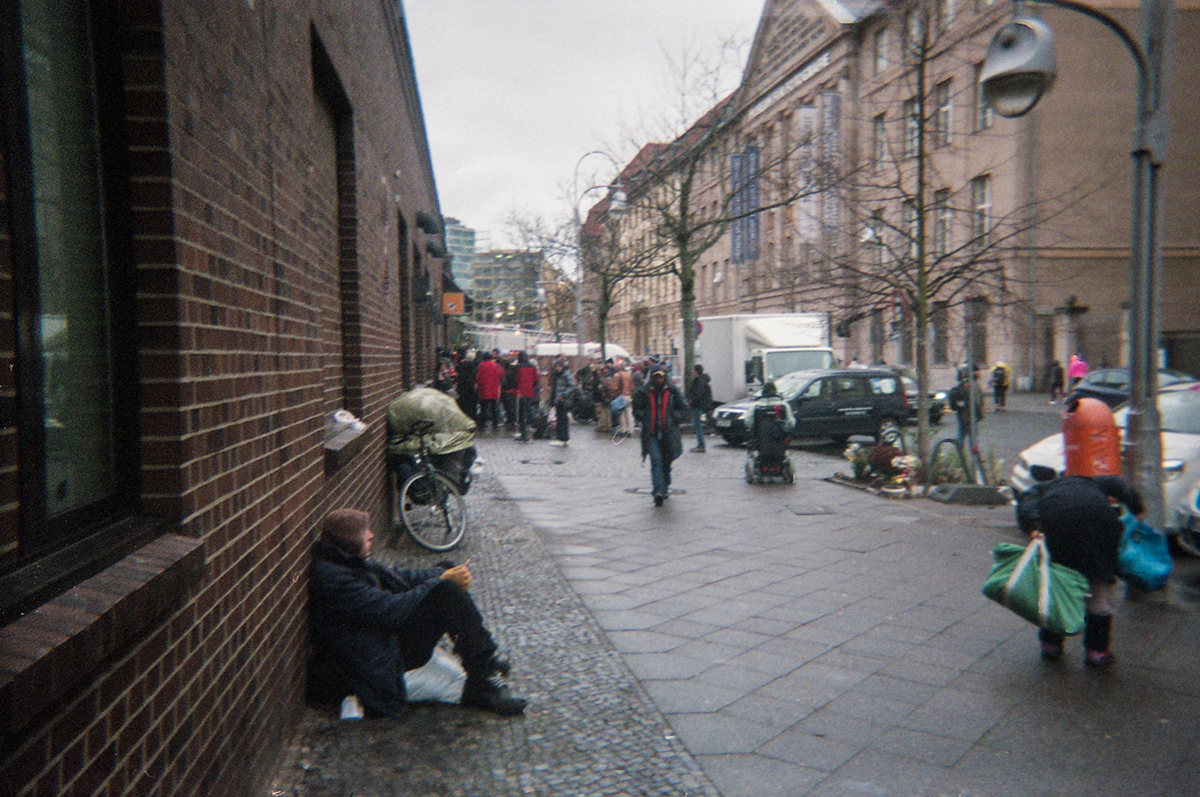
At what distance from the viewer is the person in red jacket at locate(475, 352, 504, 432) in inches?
830

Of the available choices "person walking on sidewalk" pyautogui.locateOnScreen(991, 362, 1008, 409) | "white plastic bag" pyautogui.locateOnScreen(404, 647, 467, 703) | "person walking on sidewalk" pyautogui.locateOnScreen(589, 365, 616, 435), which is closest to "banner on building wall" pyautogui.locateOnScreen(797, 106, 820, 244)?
"person walking on sidewalk" pyautogui.locateOnScreen(589, 365, 616, 435)

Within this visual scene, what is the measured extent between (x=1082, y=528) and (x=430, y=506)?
5338mm

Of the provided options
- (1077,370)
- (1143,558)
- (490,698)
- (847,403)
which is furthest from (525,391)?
(1077,370)

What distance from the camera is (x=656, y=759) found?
3.96m

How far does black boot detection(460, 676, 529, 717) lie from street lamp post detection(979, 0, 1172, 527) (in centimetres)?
552

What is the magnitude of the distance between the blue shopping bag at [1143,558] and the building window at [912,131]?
7717 mm

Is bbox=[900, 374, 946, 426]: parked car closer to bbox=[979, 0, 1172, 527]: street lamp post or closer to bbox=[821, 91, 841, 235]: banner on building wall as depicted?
bbox=[821, 91, 841, 235]: banner on building wall

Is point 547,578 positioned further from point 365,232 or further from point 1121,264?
point 1121,264

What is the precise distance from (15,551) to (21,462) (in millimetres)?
184

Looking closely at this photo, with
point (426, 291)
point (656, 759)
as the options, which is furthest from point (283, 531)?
point (426, 291)

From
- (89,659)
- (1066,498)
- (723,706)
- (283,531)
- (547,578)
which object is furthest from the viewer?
(547,578)

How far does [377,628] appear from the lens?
13.9 feet

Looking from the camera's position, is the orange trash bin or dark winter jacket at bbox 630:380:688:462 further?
dark winter jacket at bbox 630:380:688:462

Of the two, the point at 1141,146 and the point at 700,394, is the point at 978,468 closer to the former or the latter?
the point at 1141,146
